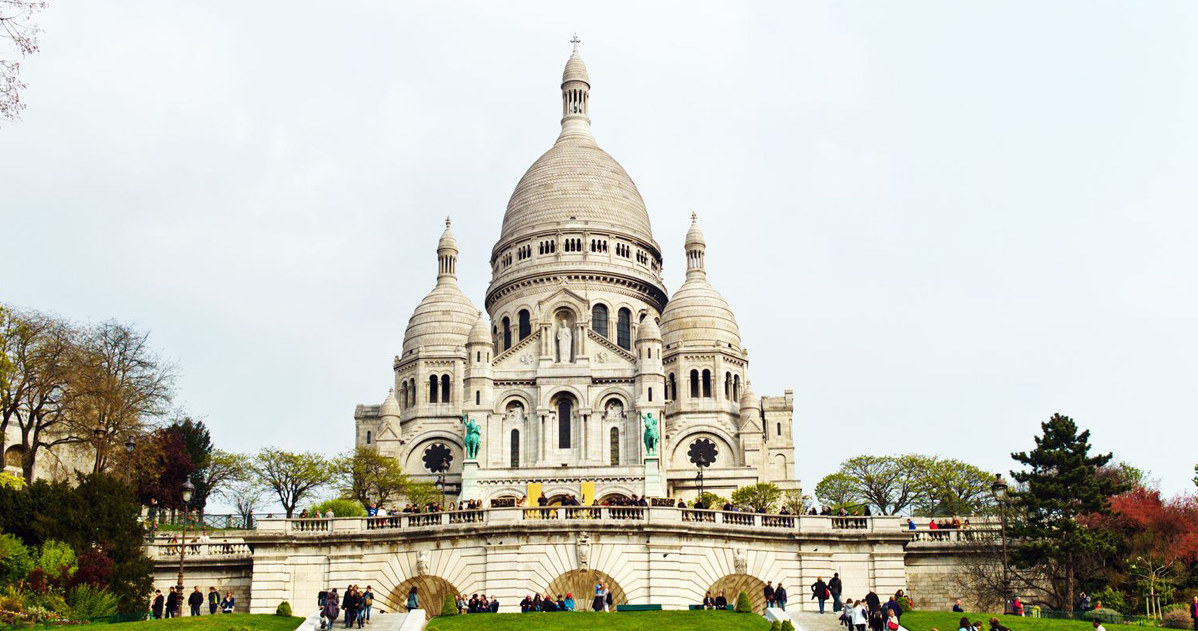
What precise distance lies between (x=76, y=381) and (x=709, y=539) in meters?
25.7

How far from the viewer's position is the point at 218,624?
100 feet

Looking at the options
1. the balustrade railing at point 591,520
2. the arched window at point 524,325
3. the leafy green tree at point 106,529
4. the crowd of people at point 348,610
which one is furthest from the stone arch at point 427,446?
the crowd of people at point 348,610

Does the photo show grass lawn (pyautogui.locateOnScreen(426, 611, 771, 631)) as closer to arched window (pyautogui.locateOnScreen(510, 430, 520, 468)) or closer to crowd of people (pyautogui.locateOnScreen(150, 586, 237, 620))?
crowd of people (pyautogui.locateOnScreen(150, 586, 237, 620))

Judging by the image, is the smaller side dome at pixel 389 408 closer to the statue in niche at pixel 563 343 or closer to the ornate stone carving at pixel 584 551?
the statue in niche at pixel 563 343

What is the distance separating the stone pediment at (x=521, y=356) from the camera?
8800cm

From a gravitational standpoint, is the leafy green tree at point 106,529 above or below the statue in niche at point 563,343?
below

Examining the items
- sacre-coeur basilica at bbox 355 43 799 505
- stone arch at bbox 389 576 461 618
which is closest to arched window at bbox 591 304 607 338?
sacre-coeur basilica at bbox 355 43 799 505

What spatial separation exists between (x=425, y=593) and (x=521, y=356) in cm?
5107

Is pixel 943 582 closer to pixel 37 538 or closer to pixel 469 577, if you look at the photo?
pixel 469 577

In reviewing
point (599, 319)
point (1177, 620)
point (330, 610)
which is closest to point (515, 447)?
point (599, 319)

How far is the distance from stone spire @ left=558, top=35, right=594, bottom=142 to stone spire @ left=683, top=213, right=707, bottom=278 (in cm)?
1584

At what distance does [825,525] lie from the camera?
38906 millimetres

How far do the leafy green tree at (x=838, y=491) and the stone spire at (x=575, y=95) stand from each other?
142ft

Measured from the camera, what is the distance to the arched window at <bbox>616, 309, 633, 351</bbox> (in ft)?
316
